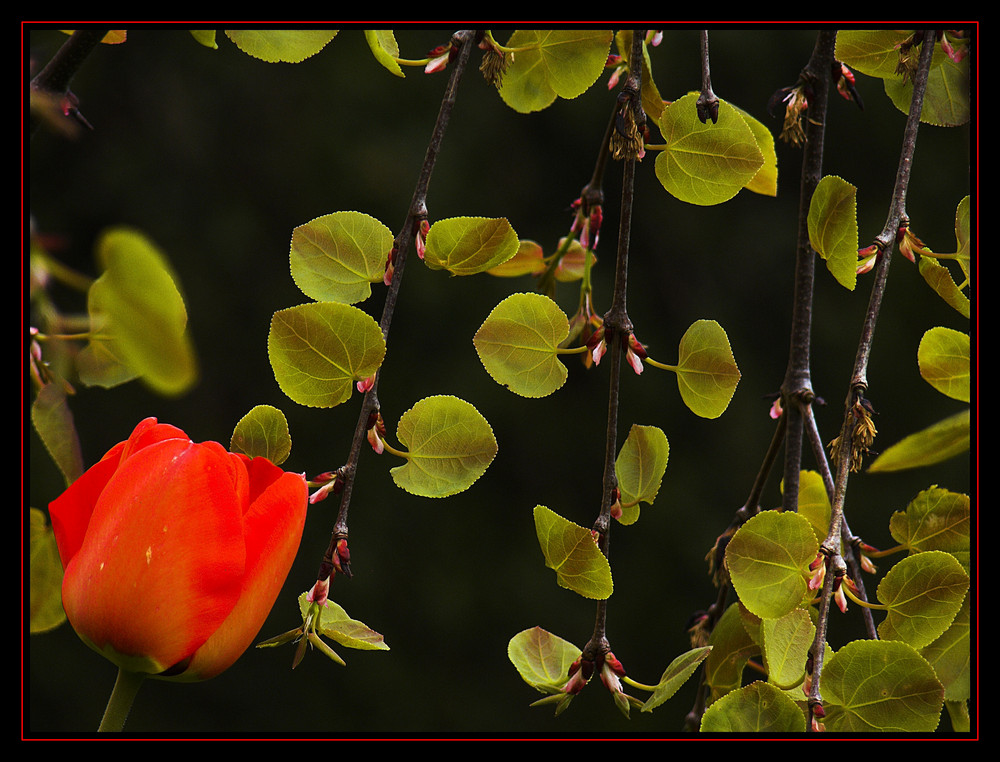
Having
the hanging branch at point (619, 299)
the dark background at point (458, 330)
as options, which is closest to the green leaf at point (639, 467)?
the hanging branch at point (619, 299)

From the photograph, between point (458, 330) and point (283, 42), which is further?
point (458, 330)

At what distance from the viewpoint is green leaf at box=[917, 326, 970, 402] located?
0.71 feet

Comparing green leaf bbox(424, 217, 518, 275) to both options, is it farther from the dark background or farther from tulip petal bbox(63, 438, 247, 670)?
the dark background

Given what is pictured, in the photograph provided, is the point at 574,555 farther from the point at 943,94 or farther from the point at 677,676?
the point at 943,94

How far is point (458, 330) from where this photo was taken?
0.93 m

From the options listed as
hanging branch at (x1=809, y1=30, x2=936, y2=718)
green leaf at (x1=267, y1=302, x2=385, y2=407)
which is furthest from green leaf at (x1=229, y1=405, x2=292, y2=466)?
hanging branch at (x1=809, y1=30, x2=936, y2=718)

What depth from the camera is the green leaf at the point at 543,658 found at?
21 centimetres

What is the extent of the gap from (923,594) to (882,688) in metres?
0.03

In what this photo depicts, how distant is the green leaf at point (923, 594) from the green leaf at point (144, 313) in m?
0.16

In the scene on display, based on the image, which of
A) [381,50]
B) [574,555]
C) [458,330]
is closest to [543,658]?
[574,555]

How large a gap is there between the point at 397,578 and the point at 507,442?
0.58 feet

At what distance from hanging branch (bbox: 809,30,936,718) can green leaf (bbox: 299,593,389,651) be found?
0.27 feet

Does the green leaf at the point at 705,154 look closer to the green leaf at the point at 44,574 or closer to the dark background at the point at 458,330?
the green leaf at the point at 44,574
